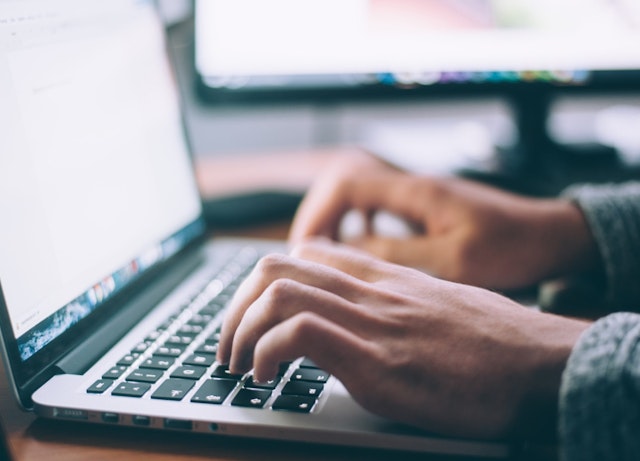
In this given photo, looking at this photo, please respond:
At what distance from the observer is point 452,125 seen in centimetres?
113

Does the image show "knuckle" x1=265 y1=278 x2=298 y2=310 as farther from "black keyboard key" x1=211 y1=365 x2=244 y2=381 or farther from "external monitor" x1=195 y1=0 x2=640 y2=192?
"external monitor" x1=195 y1=0 x2=640 y2=192

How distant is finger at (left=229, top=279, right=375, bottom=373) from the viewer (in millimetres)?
388

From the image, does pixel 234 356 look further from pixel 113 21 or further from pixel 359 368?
pixel 113 21

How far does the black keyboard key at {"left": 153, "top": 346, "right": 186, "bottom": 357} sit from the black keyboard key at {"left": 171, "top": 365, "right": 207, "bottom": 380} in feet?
0.07

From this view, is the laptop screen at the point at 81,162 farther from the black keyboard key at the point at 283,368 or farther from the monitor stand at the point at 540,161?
the monitor stand at the point at 540,161

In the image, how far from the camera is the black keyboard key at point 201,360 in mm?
439

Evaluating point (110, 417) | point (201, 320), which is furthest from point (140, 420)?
point (201, 320)

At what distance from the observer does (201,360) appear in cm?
44

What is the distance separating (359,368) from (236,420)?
2.8 inches

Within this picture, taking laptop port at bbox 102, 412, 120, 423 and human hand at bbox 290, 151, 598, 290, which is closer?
laptop port at bbox 102, 412, 120, 423

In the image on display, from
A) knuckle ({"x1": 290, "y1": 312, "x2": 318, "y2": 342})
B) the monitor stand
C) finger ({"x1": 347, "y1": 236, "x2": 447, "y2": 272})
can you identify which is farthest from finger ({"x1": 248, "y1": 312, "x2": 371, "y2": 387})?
the monitor stand

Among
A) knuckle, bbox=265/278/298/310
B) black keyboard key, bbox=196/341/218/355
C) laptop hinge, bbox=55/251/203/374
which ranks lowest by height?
black keyboard key, bbox=196/341/218/355

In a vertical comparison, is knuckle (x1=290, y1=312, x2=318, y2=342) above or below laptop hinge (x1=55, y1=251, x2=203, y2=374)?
above

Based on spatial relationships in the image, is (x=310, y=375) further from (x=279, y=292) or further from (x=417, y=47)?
(x=417, y=47)
